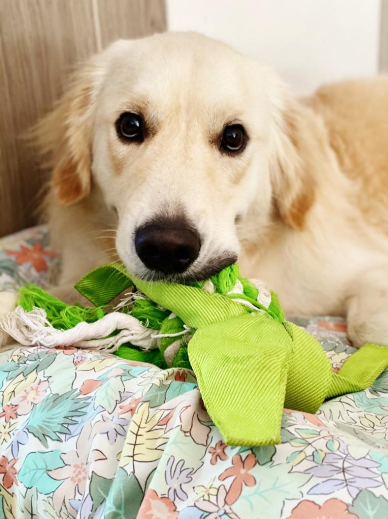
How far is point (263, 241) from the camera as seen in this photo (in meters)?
1.62

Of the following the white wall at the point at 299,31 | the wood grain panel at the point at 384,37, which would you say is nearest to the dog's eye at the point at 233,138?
the white wall at the point at 299,31

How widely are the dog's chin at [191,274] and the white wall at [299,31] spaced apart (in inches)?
87.8

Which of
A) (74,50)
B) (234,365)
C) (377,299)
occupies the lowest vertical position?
(377,299)

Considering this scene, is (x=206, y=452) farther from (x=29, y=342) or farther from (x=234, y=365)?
(x=29, y=342)

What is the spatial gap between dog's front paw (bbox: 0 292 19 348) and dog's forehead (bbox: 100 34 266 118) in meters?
0.55

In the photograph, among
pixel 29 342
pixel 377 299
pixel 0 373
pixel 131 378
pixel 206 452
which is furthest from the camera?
pixel 377 299

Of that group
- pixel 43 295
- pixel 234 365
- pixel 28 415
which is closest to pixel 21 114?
pixel 43 295

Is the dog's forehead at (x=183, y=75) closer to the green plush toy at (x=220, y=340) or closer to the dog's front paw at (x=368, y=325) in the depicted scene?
the green plush toy at (x=220, y=340)

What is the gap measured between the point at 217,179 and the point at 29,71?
3.48 feet

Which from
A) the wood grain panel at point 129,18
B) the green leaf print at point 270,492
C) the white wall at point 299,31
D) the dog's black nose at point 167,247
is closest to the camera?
the green leaf print at point 270,492

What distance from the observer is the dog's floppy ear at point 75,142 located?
1.52 metres

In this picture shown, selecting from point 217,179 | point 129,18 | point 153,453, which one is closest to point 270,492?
point 153,453

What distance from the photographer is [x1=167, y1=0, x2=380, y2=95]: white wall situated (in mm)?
3090

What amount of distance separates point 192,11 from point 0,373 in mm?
Answer: 2594
